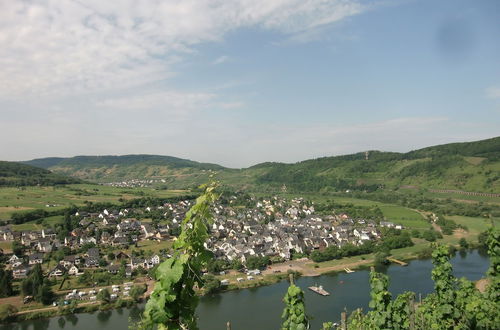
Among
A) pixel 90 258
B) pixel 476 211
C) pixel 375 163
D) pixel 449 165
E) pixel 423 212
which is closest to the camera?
pixel 90 258

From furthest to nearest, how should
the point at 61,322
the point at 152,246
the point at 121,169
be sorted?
the point at 121,169
the point at 152,246
the point at 61,322

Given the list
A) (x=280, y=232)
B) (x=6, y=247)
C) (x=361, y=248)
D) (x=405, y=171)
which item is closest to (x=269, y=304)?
(x=361, y=248)

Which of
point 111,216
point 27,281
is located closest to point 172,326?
point 27,281

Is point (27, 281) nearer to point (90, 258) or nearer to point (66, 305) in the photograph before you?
point (66, 305)

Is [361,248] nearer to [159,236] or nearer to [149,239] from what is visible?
[159,236]

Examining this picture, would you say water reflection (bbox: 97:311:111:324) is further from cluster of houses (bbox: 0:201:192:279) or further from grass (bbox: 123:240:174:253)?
grass (bbox: 123:240:174:253)

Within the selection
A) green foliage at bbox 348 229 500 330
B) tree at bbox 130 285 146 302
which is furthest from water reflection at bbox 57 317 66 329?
green foliage at bbox 348 229 500 330
